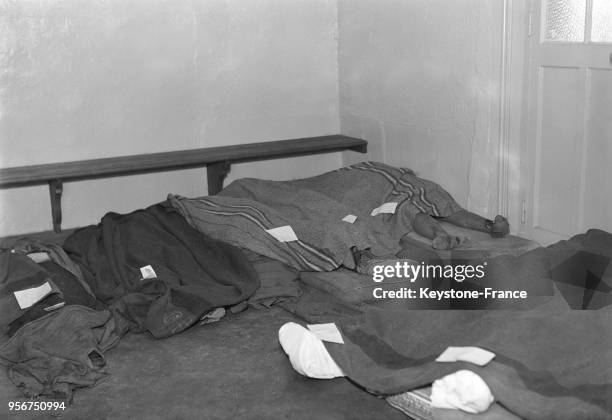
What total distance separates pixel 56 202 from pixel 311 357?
7.40 feet

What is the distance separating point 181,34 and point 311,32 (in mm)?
814

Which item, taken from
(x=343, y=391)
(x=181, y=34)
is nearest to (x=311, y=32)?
(x=181, y=34)

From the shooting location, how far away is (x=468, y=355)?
2.23 m

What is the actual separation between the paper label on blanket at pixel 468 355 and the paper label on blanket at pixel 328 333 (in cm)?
40

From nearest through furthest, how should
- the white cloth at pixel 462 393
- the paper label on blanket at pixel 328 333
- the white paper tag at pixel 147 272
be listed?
the white cloth at pixel 462 393, the paper label on blanket at pixel 328 333, the white paper tag at pixel 147 272

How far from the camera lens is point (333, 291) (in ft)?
10.9

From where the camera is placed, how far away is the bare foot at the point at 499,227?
12.4 feet

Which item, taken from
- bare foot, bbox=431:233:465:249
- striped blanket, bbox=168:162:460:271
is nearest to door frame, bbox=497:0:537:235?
striped blanket, bbox=168:162:460:271

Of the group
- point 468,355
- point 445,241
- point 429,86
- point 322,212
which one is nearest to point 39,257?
point 322,212

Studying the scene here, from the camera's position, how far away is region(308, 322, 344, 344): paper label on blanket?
2.59m

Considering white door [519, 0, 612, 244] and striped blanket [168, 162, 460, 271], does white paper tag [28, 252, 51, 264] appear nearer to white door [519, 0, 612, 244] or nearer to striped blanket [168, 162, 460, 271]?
striped blanket [168, 162, 460, 271]

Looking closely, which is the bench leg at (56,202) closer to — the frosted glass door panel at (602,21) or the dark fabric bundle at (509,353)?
the dark fabric bundle at (509,353)

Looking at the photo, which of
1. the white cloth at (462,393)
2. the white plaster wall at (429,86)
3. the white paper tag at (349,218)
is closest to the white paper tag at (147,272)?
the white paper tag at (349,218)

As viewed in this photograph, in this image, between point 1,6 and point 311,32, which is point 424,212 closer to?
point 311,32
